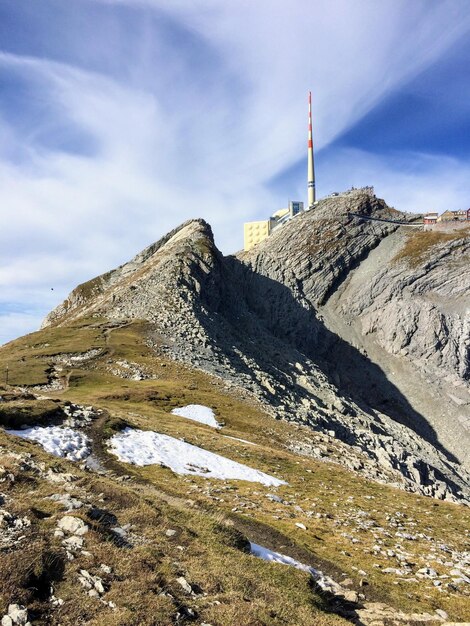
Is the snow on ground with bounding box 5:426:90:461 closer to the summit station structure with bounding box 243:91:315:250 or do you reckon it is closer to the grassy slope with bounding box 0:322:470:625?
the grassy slope with bounding box 0:322:470:625

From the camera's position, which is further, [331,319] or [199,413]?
[331,319]

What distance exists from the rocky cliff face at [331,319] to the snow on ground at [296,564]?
1593 inches

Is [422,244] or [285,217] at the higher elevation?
[285,217]

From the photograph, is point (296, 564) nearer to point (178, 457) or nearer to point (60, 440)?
point (178, 457)

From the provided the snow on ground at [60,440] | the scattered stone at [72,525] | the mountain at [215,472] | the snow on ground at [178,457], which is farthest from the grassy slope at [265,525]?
the snow on ground at [60,440]

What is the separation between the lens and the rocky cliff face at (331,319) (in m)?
76.5

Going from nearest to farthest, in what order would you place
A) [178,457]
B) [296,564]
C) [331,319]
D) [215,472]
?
1. [296,564]
2. [215,472]
3. [178,457]
4. [331,319]

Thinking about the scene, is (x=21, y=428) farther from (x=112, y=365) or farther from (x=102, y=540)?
(x=112, y=365)

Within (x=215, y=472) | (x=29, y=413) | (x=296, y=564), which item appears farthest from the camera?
(x=29, y=413)

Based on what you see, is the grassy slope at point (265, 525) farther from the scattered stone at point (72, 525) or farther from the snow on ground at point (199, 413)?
the snow on ground at point (199, 413)

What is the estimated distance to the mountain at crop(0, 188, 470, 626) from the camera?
1118 centimetres

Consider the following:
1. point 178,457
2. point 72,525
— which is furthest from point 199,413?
point 72,525

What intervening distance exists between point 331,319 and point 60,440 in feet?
427

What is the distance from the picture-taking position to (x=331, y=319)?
150 meters
